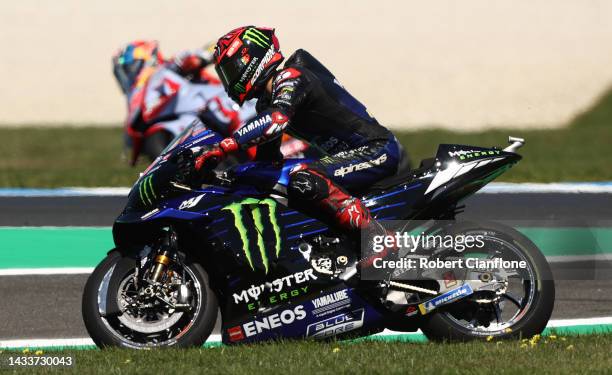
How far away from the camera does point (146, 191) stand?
6578 millimetres

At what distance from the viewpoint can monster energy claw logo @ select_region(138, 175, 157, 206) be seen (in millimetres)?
6570

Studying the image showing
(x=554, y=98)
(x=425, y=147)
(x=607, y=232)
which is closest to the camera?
(x=607, y=232)

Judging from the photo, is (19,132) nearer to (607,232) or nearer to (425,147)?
(425,147)

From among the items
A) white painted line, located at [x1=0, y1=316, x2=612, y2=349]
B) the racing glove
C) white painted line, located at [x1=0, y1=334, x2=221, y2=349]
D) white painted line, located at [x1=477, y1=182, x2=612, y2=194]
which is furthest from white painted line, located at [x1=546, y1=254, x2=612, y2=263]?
the racing glove

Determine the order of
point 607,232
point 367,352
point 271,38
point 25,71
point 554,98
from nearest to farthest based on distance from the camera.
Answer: point 367,352 → point 271,38 → point 607,232 → point 554,98 → point 25,71

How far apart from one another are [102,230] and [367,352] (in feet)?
13.6

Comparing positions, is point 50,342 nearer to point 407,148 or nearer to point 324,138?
point 324,138

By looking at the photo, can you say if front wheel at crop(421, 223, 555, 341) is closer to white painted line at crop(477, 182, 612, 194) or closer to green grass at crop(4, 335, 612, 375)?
green grass at crop(4, 335, 612, 375)

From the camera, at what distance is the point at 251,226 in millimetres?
6617

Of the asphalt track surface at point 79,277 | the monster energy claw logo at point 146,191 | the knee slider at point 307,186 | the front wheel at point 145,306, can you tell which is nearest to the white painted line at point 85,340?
the asphalt track surface at point 79,277

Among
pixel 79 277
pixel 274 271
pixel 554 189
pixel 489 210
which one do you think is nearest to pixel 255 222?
pixel 274 271

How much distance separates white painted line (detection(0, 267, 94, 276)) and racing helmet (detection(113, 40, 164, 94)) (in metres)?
6.53

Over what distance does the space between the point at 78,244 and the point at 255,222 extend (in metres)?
3.52

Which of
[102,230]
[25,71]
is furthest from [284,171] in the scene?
[25,71]
